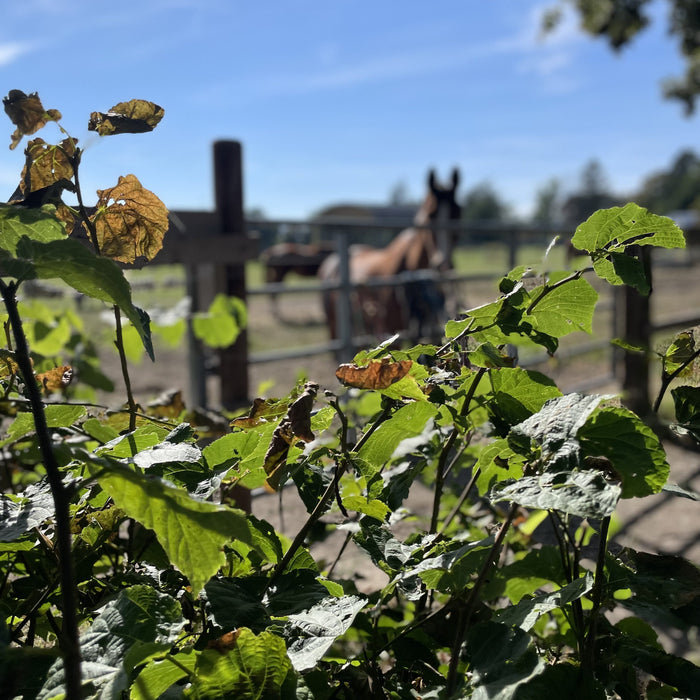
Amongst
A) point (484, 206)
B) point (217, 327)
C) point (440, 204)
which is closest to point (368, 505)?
point (217, 327)

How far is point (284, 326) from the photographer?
16.7 metres

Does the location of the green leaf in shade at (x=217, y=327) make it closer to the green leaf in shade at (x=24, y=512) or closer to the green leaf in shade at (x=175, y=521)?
the green leaf in shade at (x=24, y=512)

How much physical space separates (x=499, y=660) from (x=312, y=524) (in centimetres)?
20

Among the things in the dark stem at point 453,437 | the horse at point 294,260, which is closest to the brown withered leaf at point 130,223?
the dark stem at point 453,437

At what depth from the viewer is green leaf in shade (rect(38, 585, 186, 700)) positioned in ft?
1.39

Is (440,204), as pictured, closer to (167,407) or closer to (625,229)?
(167,407)

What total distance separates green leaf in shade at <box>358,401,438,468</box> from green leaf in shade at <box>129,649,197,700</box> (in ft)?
0.76

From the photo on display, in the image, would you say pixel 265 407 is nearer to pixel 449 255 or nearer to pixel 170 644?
pixel 170 644

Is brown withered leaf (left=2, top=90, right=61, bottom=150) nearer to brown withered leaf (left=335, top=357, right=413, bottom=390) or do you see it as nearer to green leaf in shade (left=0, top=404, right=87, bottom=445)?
green leaf in shade (left=0, top=404, right=87, bottom=445)

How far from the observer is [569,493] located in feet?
1.51

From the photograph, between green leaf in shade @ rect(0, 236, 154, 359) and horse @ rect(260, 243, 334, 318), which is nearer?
green leaf in shade @ rect(0, 236, 154, 359)

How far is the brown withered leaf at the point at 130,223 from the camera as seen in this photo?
671 millimetres

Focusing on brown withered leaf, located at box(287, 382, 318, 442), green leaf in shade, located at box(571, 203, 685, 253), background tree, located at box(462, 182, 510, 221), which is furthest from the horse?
background tree, located at box(462, 182, 510, 221)

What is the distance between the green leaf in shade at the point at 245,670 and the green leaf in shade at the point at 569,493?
182mm
